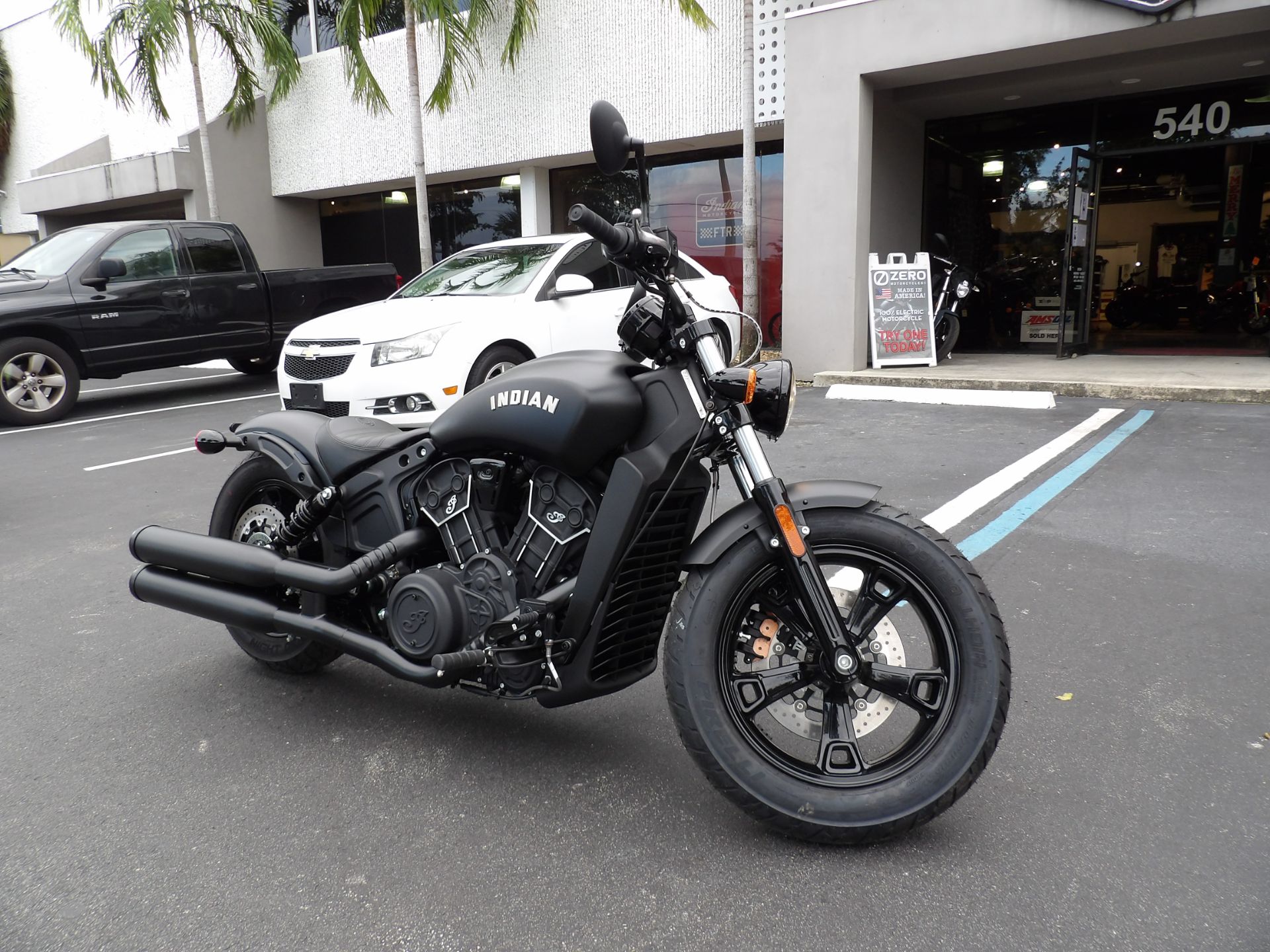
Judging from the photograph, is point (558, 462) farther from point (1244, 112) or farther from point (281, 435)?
point (1244, 112)

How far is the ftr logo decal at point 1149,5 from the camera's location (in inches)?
343

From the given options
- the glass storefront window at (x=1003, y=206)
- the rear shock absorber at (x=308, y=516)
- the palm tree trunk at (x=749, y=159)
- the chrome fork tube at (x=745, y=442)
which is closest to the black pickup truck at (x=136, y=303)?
the palm tree trunk at (x=749, y=159)

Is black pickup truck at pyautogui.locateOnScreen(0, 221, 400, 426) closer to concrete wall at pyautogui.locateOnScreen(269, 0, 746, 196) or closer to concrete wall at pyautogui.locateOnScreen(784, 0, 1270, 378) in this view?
concrete wall at pyautogui.locateOnScreen(269, 0, 746, 196)

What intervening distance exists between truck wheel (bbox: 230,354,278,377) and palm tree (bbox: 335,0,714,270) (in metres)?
2.62

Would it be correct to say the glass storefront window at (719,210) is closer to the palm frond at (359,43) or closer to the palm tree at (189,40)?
the palm frond at (359,43)

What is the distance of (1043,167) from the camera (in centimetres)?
1294

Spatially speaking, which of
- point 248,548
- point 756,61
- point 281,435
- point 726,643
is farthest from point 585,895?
point 756,61

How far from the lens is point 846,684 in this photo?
2.29 metres

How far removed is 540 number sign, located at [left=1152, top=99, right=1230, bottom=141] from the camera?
37.1 feet

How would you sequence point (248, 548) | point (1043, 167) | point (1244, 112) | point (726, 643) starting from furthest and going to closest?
1. point (1043, 167)
2. point (1244, 112)
3. point (248, 548)
4. point (726, 643)

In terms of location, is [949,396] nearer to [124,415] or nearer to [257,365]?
[124,415]

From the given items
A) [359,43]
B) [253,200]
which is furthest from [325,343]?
[253,200]

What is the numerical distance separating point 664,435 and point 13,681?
2.64 m

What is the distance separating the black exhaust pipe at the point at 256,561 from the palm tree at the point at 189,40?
15746 millimetres
